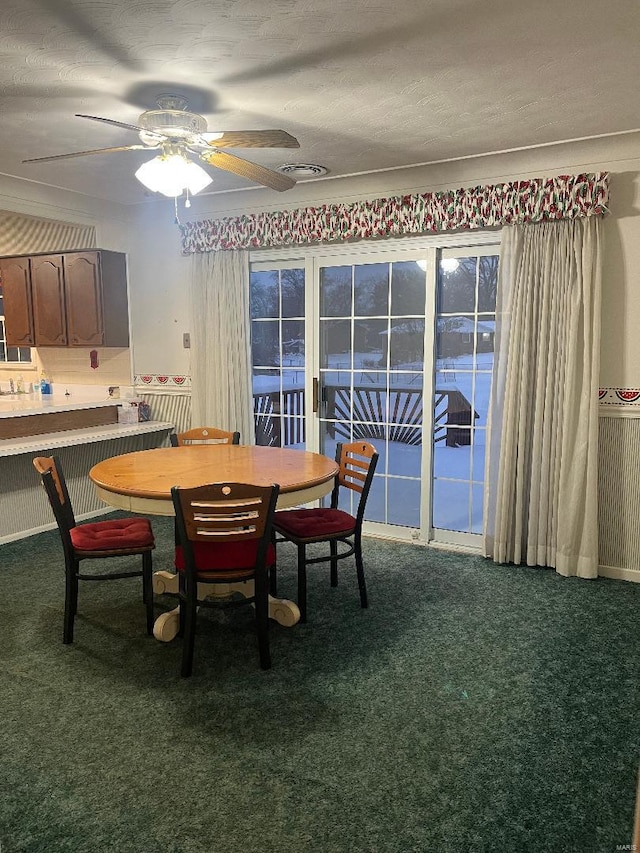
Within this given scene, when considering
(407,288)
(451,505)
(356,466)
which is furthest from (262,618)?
(407,288)

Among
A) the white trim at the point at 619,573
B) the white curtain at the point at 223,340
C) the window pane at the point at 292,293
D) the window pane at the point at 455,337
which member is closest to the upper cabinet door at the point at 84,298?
the white curtain at the point at 223,340

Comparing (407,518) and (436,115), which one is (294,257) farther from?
(407,518)

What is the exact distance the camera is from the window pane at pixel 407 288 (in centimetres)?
430

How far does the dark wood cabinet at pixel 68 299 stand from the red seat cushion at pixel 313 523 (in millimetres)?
2802

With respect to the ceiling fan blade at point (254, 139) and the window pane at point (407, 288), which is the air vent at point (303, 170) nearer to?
the window pane at point (407, 288)

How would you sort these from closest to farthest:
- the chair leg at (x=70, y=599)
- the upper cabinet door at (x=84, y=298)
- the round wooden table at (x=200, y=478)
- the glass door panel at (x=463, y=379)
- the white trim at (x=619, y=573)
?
the round wooden table at (x=200, y=478)
the chair leg at (x=70, y=599)
the white trim at (x=619, y=573)
the glass door panel at (x=463, y=379)
the upper cabinet door at (x=84, y=298)

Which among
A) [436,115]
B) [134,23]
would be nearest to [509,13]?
[436,115]

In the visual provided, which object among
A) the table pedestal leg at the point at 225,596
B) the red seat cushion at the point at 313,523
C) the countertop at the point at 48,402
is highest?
the countertop at the point at 48,402

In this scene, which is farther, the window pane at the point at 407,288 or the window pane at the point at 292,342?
the window pane at the point at 292,342

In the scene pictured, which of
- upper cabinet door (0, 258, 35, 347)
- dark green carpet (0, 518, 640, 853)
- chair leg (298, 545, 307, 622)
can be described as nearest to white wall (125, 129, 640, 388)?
upper cabinet door (0, 258, 35, 347)

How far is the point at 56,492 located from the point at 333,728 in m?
1.56

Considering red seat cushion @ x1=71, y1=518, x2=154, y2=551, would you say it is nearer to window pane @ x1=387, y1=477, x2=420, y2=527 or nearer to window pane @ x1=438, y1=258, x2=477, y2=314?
window pane @ x1=387, y1=477, x2=420, y2=527

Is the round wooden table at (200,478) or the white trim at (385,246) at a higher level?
the white trim at (385,246)

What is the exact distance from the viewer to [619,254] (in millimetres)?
3621
